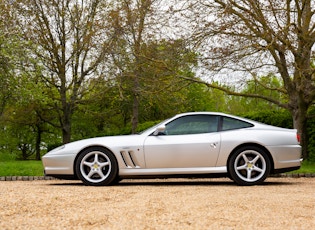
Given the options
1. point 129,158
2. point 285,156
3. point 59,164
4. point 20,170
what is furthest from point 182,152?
point 20,170

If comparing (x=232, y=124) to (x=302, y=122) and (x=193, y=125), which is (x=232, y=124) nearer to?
(x=193, y=125)

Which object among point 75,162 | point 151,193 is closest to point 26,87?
point 75,162

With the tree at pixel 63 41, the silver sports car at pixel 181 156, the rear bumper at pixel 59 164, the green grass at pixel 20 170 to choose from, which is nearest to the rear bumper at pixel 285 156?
the silver sports car at pixel 181 156

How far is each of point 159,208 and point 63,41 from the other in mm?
21220

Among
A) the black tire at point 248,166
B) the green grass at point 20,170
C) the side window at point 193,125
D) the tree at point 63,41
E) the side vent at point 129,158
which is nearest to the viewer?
the black tire at point 248,166

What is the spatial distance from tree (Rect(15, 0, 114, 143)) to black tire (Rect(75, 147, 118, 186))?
51.6 ft

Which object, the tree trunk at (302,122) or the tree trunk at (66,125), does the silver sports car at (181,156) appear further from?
the tree trunk at (66,125)

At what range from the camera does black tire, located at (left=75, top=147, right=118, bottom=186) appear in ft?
32.1

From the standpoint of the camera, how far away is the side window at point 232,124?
33.6 feet

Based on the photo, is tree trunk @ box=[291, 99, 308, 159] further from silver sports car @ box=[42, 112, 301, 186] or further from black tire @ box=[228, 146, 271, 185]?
black tire @ box=[228, 146, 271, 185]

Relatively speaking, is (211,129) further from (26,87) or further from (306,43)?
(26,87)

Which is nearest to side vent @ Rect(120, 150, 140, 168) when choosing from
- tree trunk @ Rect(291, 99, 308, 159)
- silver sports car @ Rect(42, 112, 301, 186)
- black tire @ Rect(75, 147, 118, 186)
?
silver sports car @ Rect(42, 112, 301, 186)

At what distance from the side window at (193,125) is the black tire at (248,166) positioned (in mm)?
723

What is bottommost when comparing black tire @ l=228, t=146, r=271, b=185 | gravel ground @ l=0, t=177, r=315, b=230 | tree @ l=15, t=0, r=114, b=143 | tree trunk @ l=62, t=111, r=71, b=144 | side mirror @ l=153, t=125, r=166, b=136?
gravel ground @ l=0, t=177, r=315, b=230
